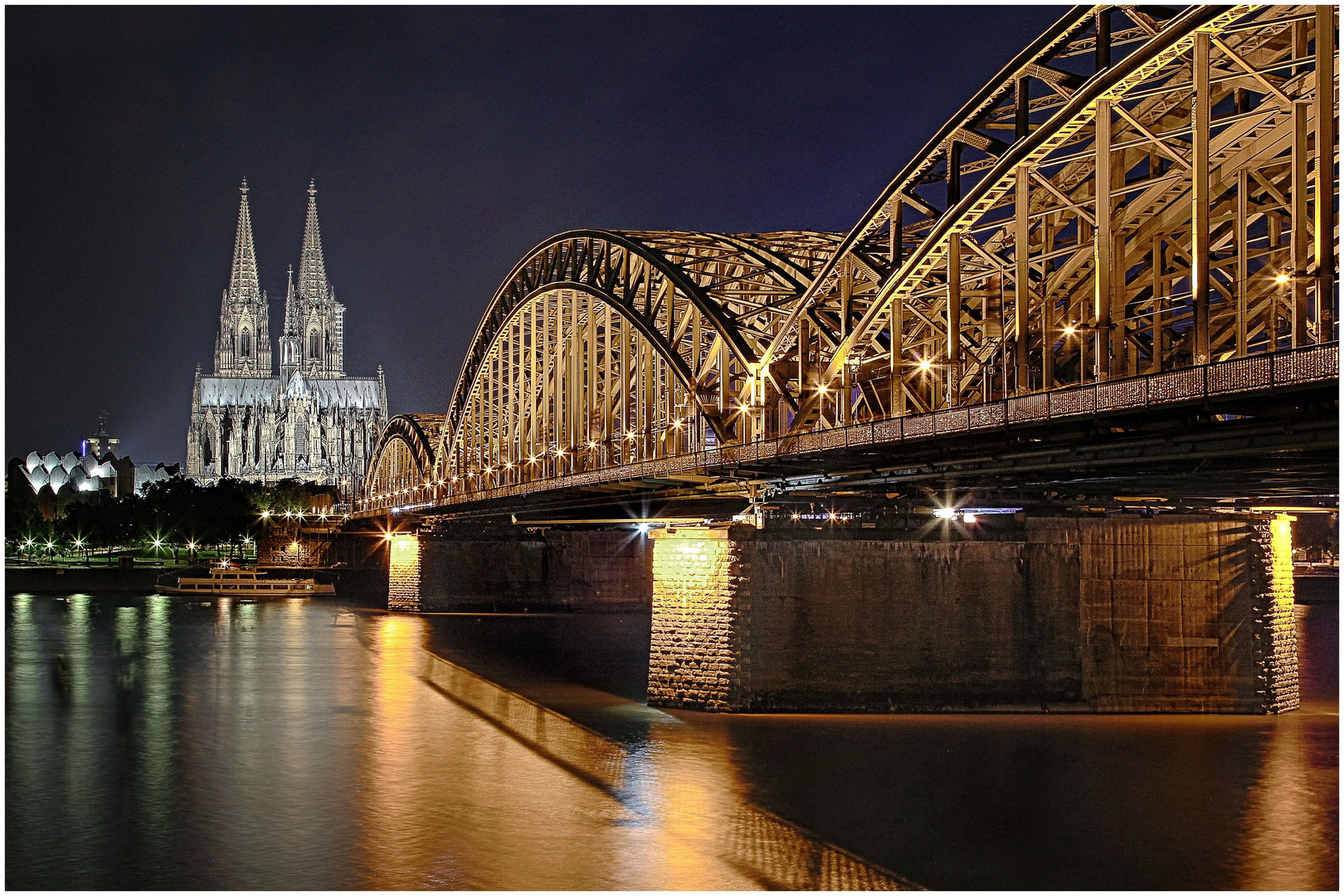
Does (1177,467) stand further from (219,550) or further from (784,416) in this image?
(219,550)

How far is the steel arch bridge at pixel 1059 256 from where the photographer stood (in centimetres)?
2469

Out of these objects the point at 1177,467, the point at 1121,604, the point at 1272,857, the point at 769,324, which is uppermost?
the point at 769,324

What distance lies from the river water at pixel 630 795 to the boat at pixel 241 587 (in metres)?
56.7

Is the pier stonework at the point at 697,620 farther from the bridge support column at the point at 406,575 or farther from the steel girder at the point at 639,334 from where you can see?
the bridge support column at the point at 406,575

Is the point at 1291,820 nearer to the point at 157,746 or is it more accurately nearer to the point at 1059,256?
the point at 1059,256

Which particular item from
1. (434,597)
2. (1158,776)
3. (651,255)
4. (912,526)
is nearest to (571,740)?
(912,526)

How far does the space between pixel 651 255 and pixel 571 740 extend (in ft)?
68.9

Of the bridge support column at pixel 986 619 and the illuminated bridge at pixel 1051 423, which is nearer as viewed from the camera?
the illuminated bridge at pixel 1051 423

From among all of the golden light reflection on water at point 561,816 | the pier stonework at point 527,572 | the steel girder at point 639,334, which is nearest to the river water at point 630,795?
the golden light reflection on water at point 561,816

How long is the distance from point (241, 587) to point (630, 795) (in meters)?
80.0

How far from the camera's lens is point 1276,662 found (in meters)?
36.3

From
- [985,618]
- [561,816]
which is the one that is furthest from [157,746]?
[985,618]

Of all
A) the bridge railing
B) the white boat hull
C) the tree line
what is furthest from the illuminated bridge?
the tree line

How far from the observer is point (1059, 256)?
36.4 metres
